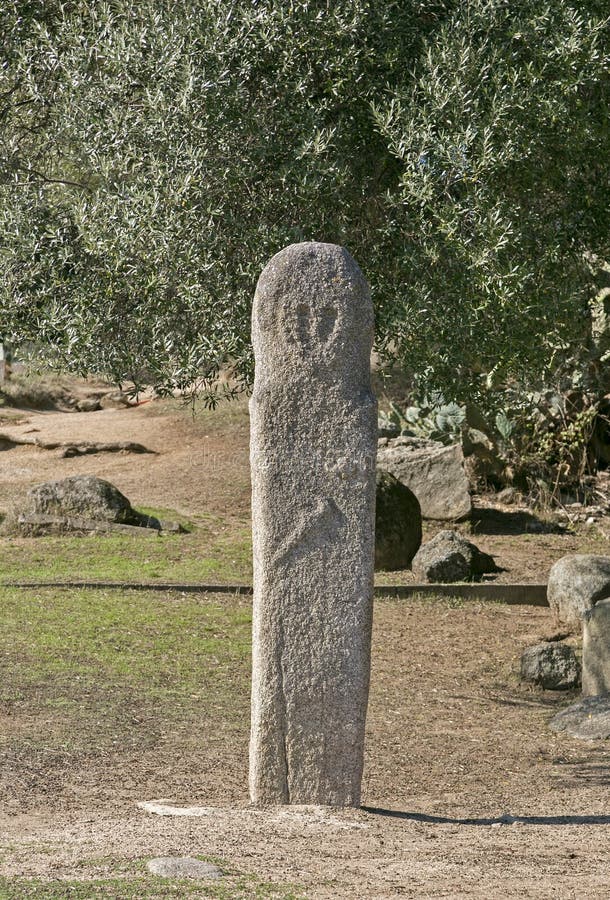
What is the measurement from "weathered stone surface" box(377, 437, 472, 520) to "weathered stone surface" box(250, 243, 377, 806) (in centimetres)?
1154

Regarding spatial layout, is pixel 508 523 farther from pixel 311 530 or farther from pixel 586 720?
pixel 311 530

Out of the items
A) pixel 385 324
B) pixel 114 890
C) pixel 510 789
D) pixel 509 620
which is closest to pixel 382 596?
pixel 509 620

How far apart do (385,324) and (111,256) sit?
7.12ft

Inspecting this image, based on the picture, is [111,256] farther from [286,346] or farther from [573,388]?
[573,388]

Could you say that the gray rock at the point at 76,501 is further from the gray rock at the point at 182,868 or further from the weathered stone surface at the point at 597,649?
the gray rock at the point at 182,868

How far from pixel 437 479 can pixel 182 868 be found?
13185mm

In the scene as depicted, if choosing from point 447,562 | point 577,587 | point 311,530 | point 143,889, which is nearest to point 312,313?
point 311,530

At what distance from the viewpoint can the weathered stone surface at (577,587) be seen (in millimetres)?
12266

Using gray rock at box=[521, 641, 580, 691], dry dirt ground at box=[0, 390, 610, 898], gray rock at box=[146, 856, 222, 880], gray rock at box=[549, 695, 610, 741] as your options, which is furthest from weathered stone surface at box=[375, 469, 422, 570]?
gray rock at box=[146, 856, 222, 880]

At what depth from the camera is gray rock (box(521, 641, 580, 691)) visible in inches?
412

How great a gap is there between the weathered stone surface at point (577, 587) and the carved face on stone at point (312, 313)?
6691 millimetres

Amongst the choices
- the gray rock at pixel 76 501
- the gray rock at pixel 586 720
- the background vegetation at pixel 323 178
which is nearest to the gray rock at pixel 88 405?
the gray rock at pixel 76 501

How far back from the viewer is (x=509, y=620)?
13141 millimetres

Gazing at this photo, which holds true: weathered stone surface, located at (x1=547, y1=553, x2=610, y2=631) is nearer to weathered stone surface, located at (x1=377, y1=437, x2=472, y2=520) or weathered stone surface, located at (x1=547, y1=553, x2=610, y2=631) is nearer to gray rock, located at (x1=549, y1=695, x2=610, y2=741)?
gray rock, located at (x1=549, y1=695, x2=610, y2=741)
